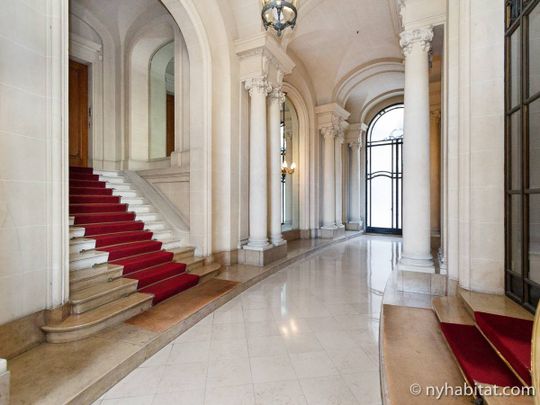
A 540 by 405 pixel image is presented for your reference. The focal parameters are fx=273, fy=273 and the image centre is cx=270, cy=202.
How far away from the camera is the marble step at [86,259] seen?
3.62 metres

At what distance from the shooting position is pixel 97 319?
2.85 m

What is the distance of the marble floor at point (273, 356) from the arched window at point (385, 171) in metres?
8.71

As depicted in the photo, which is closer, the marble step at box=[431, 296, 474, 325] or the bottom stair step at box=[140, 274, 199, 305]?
the marble step at box=[431, 296, 474, 325]

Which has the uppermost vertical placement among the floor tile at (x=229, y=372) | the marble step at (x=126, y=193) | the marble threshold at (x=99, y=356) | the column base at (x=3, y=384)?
the marble step at (x=126, y=193)

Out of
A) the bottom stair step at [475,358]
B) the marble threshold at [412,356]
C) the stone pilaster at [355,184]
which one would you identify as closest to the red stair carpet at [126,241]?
the marble threshold at [412,356]

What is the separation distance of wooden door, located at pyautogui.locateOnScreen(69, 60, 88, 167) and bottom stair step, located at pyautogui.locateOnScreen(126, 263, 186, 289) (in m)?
4.45

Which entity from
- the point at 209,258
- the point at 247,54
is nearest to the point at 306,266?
the point at 209,258

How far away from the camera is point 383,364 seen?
2.32 metres

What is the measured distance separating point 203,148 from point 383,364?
170 inches

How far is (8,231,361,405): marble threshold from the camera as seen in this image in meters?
2.00

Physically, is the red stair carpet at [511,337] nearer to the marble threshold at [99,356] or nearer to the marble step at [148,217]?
the marble threshold at [99,356]

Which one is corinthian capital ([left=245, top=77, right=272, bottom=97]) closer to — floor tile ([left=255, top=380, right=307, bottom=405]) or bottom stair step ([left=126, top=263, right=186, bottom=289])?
bottom stair step ([left=126, top=263, right=186, bottom=289])

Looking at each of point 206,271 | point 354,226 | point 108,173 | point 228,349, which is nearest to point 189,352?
point 228,349

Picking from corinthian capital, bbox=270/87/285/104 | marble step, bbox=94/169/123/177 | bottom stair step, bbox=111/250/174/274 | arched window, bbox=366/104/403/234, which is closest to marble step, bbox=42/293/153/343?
bottom stair step, bbox=111/250/174/274
